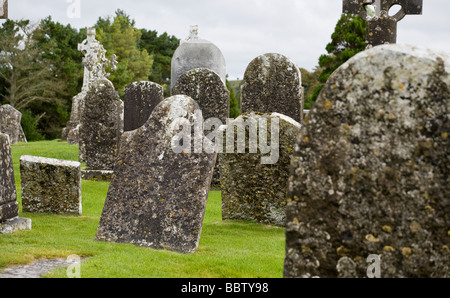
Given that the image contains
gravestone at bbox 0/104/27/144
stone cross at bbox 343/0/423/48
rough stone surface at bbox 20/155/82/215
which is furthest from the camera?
gravestone at bbox 0/104/27/144

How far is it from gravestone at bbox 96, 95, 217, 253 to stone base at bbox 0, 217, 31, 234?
4.84ft

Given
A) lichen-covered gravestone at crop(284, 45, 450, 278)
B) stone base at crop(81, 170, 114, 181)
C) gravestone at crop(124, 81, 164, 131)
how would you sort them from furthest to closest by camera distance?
gravestone at crop(124, 81, 164, 131) → stone base at crop(81, 170, 114, 181) → lichen-covered gravestone at crop(284, 45, 450, 278)

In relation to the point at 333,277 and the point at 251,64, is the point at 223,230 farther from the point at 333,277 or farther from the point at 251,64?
the point at 251,64

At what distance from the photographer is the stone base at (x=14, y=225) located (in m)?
7.47

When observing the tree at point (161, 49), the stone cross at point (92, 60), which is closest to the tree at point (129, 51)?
the tree at point (161, 49)

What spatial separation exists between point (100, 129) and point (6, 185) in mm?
6648

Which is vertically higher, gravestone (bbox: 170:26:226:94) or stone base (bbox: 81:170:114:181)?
gravestone (bbox: 170:26:226:94)

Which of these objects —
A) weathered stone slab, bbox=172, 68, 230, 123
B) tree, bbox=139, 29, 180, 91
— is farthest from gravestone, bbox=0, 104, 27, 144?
tree, bbox=139, 29, 180, 91

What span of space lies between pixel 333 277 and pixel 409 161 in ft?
2.68

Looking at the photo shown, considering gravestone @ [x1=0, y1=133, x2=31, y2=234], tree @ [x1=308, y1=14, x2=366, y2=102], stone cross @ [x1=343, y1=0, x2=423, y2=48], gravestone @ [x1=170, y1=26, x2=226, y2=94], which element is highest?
tree @ [x1=308, y1=14, x2=366, y2=102]

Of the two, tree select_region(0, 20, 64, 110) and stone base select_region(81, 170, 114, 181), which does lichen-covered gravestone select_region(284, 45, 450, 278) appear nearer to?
stone base select_region(81, 170, 114, 181)

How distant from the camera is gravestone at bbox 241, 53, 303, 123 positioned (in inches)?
524

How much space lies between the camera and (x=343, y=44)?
3512cm

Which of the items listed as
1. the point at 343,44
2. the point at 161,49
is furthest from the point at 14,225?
the point at 161,49
